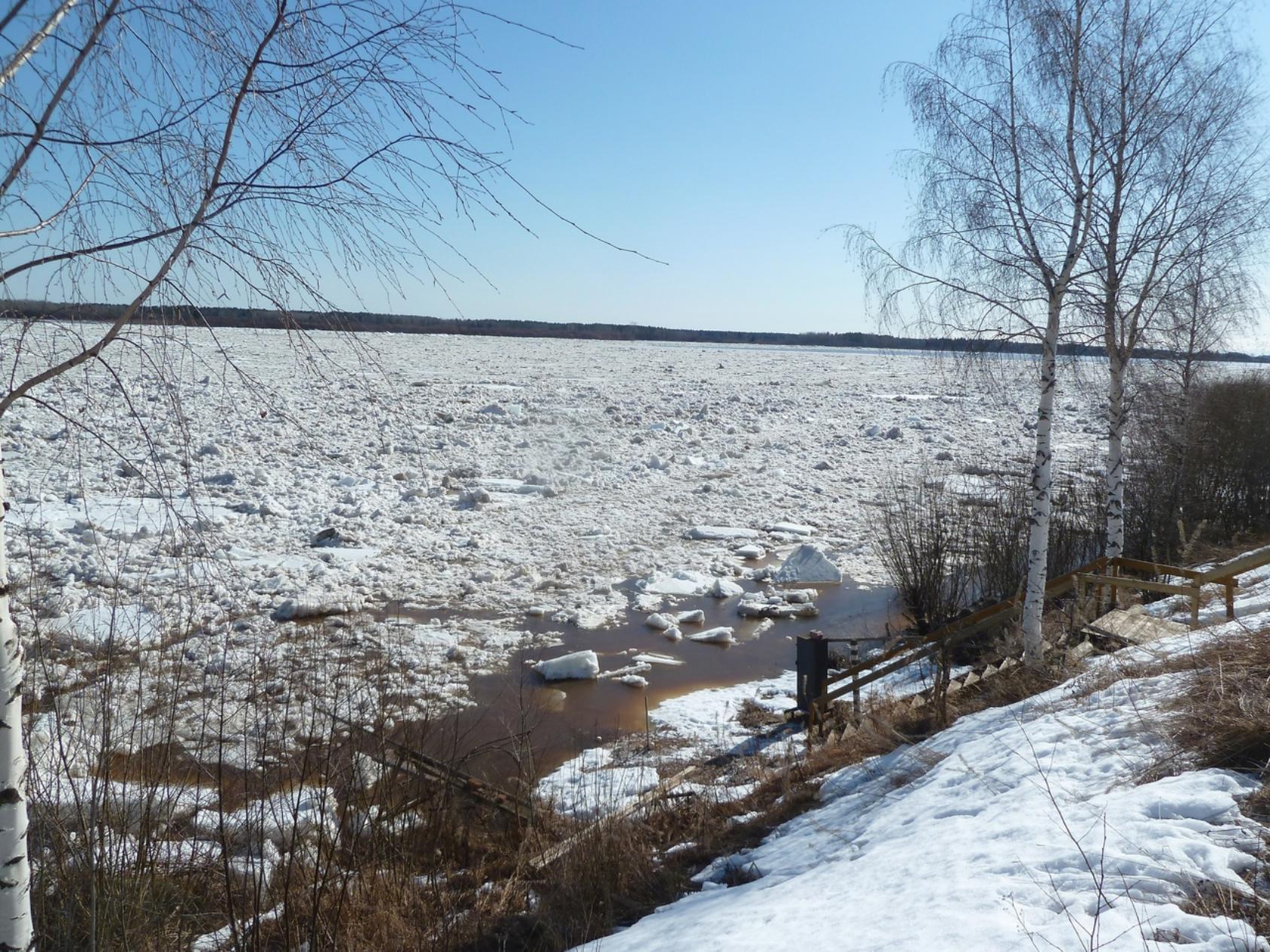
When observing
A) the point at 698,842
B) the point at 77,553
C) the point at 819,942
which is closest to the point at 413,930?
the point at 819,942

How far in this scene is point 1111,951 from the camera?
2760 millimetres

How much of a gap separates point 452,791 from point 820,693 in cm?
386

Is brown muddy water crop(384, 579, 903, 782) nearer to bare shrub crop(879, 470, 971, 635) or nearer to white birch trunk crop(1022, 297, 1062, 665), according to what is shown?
bare shrub crop(879, 470, 971, 635)

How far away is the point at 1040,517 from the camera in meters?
7.34

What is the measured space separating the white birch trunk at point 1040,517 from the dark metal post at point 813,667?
5.45ft

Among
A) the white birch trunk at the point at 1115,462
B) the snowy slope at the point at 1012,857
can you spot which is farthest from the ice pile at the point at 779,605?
the snowy slope at the point at 1012,857

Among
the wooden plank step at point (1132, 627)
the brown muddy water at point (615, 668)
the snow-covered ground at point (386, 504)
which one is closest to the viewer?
Result: the snow-covered ground at point (386, 504)

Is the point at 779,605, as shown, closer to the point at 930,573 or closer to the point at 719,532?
the point at 930,573

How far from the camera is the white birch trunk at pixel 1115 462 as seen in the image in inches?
386

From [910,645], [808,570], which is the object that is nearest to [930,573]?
[808,570]

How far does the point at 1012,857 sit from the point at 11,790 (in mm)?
3502

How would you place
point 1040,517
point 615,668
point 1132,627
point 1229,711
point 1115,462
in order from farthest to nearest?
point 1115,462 → point 615,668 → point 1132,627 → point 1040,517 → point 1229,711

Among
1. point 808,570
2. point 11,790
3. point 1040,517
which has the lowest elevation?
point 808,570

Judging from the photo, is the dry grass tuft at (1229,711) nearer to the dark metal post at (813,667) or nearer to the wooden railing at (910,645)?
the wooden railing at (910,645)
